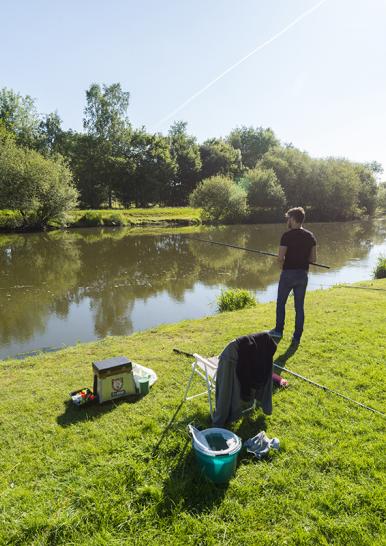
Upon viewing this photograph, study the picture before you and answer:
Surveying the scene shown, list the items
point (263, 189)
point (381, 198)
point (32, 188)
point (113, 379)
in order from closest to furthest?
point (113, 379), point (32, 188), point (263, 189), point (381, 198)

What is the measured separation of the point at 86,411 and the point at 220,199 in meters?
34.3

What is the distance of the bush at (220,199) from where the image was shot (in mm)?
36719

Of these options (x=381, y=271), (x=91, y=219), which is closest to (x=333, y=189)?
(x=91, y=219)

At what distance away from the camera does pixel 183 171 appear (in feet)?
170

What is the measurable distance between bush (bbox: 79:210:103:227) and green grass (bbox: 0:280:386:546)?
31117 millimetres

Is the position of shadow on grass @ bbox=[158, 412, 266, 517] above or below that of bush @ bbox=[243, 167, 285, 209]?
below

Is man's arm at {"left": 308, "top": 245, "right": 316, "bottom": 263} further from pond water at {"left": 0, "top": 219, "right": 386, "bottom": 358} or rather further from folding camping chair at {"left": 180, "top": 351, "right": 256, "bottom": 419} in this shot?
pond water at {"left": 0, "top": 219, "right": 386, "bottom": 358}

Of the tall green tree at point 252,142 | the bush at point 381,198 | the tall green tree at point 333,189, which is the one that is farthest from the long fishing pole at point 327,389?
the tall green tree at point 252,142

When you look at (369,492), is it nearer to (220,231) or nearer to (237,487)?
(237,487)

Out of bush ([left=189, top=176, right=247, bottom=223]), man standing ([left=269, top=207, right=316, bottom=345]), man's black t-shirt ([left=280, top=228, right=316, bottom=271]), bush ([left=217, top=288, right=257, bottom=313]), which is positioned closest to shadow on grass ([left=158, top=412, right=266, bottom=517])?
man standing ([left=269, top=207, right=316, bottom=345])

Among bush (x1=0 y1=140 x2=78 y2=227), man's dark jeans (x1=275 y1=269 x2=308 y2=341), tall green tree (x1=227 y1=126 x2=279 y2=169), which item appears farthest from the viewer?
tall green tree (x1=227 y1=126 x2=279 y2=169)

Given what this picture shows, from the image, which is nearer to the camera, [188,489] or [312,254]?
[188,489]

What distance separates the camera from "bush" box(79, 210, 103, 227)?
3509 cm

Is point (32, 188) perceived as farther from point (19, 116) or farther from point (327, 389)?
point (327, 389)
